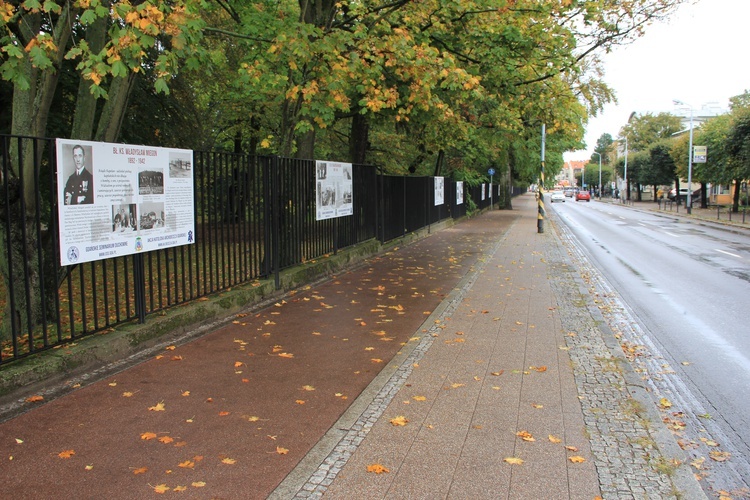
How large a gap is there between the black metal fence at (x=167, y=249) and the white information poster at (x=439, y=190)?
877cm

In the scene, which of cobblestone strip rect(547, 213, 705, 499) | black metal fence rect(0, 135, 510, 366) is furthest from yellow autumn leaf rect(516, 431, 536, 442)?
black metal fence rect(0, 135, 510, 366)

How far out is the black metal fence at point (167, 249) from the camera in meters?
5.29

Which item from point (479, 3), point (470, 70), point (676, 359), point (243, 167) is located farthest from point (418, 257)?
point (676, 359)

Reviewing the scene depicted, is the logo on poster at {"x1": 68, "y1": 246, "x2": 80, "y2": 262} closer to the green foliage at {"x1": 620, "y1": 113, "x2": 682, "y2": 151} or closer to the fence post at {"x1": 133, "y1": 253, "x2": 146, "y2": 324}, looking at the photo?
the fence post at {"x1": 133, "y1": 253, "x2": 146, "y2": 324}

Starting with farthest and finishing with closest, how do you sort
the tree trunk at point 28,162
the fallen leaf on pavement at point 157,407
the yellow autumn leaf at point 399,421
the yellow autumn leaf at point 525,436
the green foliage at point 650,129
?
the green foliage at point 650,129, the tree trunk at point 28,162, the fallen leaf on pavement at point 157,407, the yellow autumn leaf at point 399,421, the yellow autumn leaf at point 525,436

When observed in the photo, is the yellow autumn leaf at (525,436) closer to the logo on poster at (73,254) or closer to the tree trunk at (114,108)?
the logo on poster at (73,254)

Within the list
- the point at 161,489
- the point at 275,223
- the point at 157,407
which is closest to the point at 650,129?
the point at 275,223

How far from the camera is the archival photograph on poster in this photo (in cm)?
525

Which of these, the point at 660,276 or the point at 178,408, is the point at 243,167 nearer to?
the point at 178,408

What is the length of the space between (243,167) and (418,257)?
715cm

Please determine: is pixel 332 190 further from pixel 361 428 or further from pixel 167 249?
pixel 361 428

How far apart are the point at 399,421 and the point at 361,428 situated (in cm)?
30

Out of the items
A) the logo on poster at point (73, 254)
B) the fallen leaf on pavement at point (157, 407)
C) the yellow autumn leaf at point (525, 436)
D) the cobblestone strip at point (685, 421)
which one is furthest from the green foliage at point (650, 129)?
the fallen leaf on pavement at point (157, 407)

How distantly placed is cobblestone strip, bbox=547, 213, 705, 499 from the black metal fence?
4.23 m
